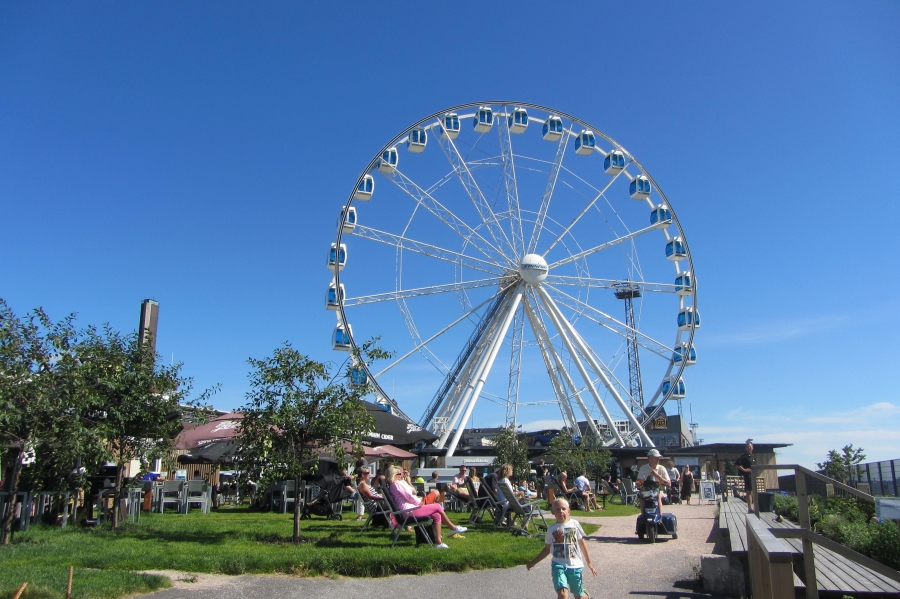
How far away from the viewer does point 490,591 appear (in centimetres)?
704

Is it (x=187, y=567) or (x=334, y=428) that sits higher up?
(x=334, y=428)

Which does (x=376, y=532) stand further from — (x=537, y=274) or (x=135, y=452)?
(x=537, y=274)

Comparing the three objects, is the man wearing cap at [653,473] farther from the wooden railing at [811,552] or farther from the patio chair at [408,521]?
the wooden railing at [811,552]

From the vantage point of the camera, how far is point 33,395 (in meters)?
9.54

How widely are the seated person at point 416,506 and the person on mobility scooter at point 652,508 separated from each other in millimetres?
2689

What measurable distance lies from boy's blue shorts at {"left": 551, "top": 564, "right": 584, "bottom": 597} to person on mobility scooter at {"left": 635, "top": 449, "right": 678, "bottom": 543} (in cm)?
551

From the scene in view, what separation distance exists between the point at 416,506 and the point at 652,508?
3.62 m

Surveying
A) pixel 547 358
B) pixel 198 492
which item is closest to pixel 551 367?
pixel 547 358

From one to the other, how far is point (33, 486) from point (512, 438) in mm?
21522

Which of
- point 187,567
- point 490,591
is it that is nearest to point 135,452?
point 187,567

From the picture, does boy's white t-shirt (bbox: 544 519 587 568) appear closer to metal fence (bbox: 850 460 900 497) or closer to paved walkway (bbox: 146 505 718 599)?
paved walkway (bbox: 146 505 718 599)

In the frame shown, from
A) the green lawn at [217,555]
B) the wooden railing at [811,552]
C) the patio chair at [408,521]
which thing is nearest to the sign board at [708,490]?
the green lawn at [217,555]

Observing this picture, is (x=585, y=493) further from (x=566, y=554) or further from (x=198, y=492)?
(x=566, y=554)

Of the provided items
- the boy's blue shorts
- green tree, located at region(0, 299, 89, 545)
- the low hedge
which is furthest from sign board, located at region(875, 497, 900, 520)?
green tree, located at region(0, 299, 89, 545)
